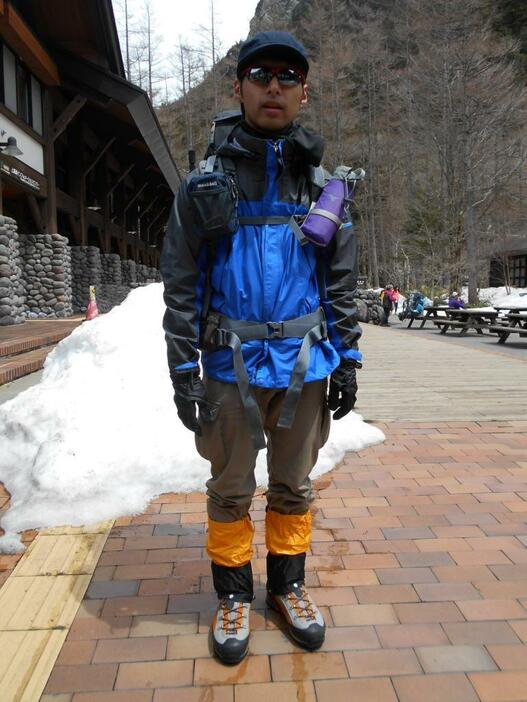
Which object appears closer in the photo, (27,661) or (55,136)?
(27,661)

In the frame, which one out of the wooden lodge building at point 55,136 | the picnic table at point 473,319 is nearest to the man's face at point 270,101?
the wooden lodge building at point 55,136

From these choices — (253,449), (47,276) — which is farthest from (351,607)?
(47,276)

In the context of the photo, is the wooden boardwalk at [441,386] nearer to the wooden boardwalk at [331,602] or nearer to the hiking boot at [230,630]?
the wooden boardwalk at [331,602]

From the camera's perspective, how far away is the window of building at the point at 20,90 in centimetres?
1320

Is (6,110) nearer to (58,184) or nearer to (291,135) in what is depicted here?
(58,184)

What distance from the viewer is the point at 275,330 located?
2.03 metres

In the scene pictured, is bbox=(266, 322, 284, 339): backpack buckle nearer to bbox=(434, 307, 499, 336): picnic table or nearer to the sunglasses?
the sunglasses

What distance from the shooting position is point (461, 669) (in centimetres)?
192

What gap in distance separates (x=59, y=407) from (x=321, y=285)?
2323 mm

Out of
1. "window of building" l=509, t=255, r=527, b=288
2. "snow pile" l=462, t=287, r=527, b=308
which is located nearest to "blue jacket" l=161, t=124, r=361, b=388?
"snow pile" l=462, t=287, r=527, b=308

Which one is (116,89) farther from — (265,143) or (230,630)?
(230,630)

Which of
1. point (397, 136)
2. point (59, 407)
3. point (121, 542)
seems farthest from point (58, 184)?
point (397, 136)

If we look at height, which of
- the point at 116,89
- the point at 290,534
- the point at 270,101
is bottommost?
the point at 290,534

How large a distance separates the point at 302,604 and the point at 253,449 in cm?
59
